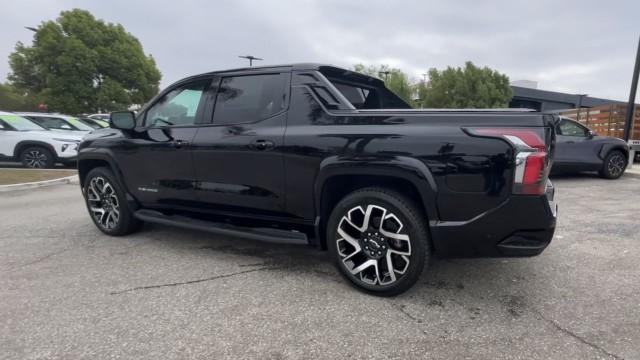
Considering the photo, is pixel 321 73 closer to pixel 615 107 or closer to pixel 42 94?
pixel 615 107

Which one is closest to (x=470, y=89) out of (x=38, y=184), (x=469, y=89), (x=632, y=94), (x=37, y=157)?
(x=469, y=89)

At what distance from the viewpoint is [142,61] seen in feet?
90.5

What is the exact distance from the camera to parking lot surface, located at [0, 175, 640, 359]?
226cm

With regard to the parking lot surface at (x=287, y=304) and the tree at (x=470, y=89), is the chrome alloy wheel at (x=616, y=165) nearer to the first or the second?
the parking lot surface at (x=287, y=304)

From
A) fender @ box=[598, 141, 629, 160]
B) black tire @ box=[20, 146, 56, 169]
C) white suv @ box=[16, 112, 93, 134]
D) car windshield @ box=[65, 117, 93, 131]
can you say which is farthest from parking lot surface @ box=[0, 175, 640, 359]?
car windshield @ box=[65, 117, 93, 131]

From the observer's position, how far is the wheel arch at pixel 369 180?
2568mm

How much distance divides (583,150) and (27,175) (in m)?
12.6

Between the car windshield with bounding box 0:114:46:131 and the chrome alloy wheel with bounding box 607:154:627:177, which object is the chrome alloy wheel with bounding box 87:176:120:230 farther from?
the chrome alloy wheel with bounding box 607:154:627:177

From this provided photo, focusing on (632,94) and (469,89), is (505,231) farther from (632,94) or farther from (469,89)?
(469,89)

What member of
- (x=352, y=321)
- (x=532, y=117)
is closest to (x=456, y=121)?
(x=532, y=117)

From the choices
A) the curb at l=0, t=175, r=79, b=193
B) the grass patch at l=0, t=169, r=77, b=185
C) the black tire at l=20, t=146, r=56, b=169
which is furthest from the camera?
the black tire at l=20, t=146, r=56, b=169

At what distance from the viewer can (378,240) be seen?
2.81 meters

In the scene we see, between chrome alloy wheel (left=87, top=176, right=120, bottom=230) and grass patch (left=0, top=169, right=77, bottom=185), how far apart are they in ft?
17.0

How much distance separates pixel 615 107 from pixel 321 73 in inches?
569
